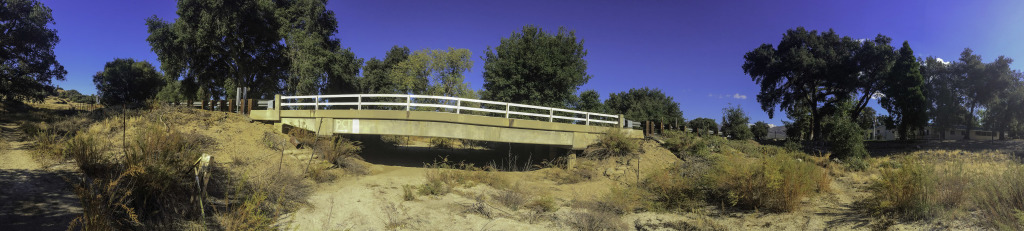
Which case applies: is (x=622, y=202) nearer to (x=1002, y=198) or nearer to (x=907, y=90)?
(x=1002, y=198)

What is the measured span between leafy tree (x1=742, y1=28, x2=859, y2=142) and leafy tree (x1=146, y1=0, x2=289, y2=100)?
43661 mm

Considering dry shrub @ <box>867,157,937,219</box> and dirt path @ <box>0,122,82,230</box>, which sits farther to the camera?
dry shrub @ <box>867,157,937,219</box>

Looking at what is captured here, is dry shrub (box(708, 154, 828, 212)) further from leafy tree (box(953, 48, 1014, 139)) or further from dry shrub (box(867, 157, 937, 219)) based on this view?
leafy tree (box(953, 48, 1014, 139))

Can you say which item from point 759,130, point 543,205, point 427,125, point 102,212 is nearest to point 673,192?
point 543,205

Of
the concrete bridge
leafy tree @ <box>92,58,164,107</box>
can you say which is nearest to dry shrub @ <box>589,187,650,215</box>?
the concrete bridge

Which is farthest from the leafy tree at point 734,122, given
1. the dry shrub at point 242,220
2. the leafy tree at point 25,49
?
the leafy tree at point 25,49

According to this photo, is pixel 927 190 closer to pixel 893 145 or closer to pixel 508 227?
pixel 508 227

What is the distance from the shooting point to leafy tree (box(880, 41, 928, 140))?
29797 millimetres

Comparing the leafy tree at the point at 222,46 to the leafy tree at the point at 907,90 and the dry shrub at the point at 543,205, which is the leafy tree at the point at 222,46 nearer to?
the dry shrub at the point at 543,205

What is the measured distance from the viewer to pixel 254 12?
2606 cm

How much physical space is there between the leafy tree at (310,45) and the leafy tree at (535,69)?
39.2 ft

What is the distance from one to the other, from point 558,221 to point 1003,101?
1961 inches

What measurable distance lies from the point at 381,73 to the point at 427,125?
29.6 metres

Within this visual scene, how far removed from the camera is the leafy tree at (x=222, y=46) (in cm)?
2430
